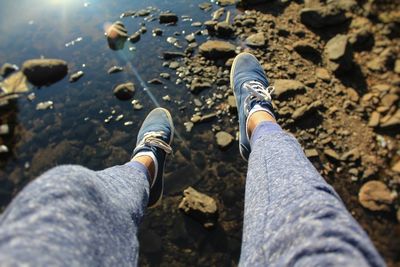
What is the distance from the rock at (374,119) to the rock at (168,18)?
→ 2869 millimetres

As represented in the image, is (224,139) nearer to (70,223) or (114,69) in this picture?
(114,69)

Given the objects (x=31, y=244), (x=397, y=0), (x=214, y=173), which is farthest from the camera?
(x=397, y=0)

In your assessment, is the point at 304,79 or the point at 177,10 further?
the point at 177,10

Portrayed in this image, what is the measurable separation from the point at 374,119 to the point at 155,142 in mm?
2081

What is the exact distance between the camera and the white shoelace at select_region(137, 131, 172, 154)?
280 cm

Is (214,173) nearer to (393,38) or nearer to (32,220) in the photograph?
(32,220)

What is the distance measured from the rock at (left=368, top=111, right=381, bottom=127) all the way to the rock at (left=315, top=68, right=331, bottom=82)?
0.60 m

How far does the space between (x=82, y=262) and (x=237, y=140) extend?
227 centimetres

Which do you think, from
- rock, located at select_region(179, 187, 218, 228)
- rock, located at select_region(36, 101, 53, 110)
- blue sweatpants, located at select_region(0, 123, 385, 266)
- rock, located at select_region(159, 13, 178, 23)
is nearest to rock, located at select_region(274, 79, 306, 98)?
rock, located at select_region(179, 187, 218, 228)

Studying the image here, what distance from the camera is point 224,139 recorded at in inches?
123

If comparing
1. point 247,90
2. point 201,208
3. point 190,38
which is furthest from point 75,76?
point 201,208

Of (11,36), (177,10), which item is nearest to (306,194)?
(177,10)

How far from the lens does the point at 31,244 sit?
3.10 ft

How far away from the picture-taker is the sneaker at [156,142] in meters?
2.63
